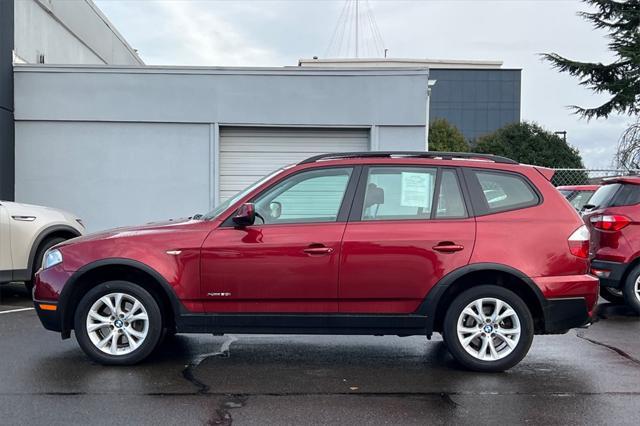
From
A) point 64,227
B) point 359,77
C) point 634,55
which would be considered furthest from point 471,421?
point 634,55

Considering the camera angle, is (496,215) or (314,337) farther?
(314,337)

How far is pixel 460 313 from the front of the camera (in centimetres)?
563

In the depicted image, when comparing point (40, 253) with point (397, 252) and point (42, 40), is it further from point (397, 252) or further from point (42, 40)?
point (42, 40)

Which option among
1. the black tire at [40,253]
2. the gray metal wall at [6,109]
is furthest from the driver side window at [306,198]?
the gray metal wall at [6,109]

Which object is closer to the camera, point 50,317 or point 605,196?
point 50,317

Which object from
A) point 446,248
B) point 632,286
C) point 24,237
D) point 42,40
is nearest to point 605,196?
point 632,286

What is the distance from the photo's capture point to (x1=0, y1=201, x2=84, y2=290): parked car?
877 cm

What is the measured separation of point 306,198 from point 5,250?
16.3 ft

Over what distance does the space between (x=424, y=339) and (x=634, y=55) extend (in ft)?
75.7

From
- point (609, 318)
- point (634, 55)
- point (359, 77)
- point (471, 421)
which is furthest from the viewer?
point (634, 55)

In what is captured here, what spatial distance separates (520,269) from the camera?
18.3ft

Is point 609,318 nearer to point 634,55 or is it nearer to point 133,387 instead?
point 133,387

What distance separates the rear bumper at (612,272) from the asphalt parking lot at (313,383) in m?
1.27

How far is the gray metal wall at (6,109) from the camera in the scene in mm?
13242
